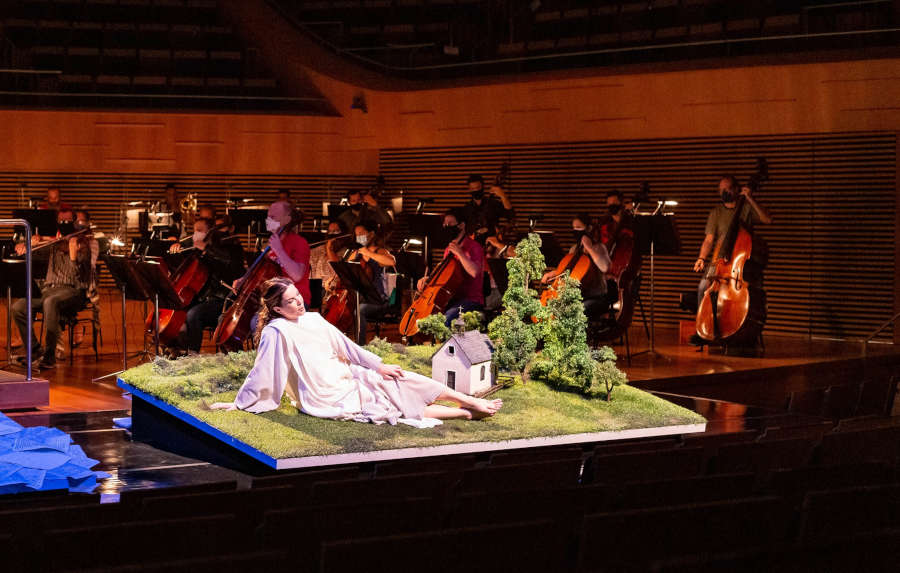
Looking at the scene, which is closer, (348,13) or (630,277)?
(630,277)

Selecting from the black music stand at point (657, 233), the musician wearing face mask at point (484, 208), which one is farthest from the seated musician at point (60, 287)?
the black music stand at point (657, 233)

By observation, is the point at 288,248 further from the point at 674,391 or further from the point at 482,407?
the point at 674,391

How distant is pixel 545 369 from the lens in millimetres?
6266

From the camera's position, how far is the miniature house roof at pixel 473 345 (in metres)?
5.79

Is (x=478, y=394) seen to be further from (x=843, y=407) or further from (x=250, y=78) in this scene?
(x=250, y=78)

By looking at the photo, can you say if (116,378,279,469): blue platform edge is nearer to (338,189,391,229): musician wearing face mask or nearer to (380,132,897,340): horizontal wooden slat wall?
(338,189,391,229): musician wearing face mask

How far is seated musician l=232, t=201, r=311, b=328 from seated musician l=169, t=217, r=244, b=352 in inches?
52.4

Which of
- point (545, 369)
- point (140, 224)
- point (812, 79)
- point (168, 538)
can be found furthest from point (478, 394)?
point (140, 224)

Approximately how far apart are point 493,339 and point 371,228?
132 inches

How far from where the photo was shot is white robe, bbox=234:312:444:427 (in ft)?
17.2

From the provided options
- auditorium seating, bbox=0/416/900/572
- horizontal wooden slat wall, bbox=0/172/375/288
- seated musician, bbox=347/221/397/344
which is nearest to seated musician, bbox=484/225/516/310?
seated musician, bbox=347/221/397/344

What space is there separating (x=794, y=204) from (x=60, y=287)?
7.63m

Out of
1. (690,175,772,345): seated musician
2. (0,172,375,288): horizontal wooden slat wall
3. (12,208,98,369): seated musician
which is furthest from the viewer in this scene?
(0,172,375,288): horizontal wooden slat wall

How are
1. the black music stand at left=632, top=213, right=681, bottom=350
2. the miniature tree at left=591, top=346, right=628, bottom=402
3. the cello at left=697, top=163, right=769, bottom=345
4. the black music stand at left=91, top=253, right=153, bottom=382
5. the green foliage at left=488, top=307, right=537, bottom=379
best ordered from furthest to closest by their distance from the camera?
the cello at left=697, top=163, right=769, bottom=345 < the black music stand at left=632, top=213, right=681, bottom=350 < the black music stand at left=91, top=253, right=153, bottom=382 < the green foliage at left=488, top=307, right=537, bottom=379 < the miniature tree at left=591, top=346, right=628, bottom=402
